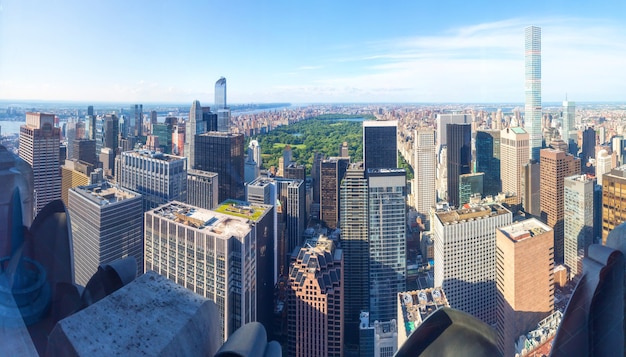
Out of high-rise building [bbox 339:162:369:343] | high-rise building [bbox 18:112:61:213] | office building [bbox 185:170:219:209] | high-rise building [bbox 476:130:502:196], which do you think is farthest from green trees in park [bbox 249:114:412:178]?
high-rise building [bbox 18:112:61:213]

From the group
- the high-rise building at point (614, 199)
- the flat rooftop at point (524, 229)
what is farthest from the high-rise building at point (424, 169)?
the high-rise building at point (614, 199)

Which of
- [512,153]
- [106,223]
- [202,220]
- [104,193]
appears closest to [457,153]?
[512,153]

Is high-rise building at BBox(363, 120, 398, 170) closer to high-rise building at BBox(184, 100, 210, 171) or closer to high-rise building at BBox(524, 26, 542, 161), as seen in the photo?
high-rise building at BBox(524, 26, 542, 161)

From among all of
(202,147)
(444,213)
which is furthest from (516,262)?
(202,147)

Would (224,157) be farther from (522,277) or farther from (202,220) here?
(522,277)

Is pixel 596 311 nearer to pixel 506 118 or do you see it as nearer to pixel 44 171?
pixel 44 171
